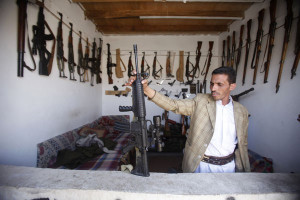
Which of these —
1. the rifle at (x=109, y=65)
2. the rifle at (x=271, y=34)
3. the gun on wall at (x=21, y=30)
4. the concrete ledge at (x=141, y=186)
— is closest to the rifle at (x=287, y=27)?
the rifle at (x=271, y=34)

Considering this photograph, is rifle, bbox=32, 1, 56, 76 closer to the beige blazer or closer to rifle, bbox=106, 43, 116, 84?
the beige blazer

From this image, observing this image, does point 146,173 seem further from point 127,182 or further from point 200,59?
point 200,59

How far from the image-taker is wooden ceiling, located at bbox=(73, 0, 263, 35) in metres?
3.32

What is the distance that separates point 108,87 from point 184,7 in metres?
3.17

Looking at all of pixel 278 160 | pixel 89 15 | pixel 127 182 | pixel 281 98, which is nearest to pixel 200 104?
pixel 127 182

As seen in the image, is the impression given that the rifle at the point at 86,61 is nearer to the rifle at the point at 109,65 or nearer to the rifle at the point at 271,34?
the rifle at the point at 109,65

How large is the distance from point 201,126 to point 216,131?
0.15 m

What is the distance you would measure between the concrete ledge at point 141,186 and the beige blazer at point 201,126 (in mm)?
453

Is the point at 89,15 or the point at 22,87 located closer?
the point at 22,87

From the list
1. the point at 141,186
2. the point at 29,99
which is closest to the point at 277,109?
the point at 141,186

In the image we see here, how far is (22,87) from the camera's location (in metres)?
1.97

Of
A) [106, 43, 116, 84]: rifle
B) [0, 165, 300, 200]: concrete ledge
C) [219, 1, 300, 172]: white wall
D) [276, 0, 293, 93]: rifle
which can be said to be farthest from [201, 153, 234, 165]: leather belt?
[106, 43, 116, 84]: rifle

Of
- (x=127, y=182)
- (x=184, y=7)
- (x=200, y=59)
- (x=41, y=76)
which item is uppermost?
(x=184, y=7)

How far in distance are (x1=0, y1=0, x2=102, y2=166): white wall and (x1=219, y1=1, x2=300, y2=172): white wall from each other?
11.0ft
